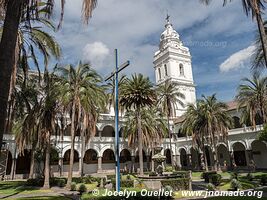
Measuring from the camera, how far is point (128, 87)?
26641 millimetres

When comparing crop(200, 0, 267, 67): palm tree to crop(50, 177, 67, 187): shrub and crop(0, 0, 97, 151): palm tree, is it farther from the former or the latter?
crop(50, 177, 67, 187): shrub

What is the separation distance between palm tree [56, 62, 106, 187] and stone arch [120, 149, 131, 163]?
24.6 metres

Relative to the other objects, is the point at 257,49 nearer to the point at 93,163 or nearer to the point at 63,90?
the point at 63,90

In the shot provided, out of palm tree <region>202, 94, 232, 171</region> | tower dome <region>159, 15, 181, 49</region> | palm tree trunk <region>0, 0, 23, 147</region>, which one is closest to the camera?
palm tree trunk <region>0, 0, 23, 147</region>

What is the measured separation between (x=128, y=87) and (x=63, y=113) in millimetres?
7243

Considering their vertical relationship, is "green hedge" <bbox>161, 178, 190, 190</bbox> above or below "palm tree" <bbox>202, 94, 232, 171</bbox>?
below

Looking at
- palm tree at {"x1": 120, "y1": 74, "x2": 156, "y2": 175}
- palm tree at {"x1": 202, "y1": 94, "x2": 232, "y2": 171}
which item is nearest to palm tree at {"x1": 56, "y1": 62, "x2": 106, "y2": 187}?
palm tree at {"x1": 120, "y1": 74, "x2": 156, "y2": 175}

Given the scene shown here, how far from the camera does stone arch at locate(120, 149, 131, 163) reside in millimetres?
47938

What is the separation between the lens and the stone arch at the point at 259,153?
38.9 m

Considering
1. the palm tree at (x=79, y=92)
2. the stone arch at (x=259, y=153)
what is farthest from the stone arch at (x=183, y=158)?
the palm tree at (x=79, y=92)

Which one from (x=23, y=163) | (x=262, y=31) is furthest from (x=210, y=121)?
(x=23, y=163)

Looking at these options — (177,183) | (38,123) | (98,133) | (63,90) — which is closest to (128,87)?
(63,90)

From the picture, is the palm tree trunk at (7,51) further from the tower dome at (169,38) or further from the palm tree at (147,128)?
the tower dome at (169,38)

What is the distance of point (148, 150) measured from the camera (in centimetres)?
4288
